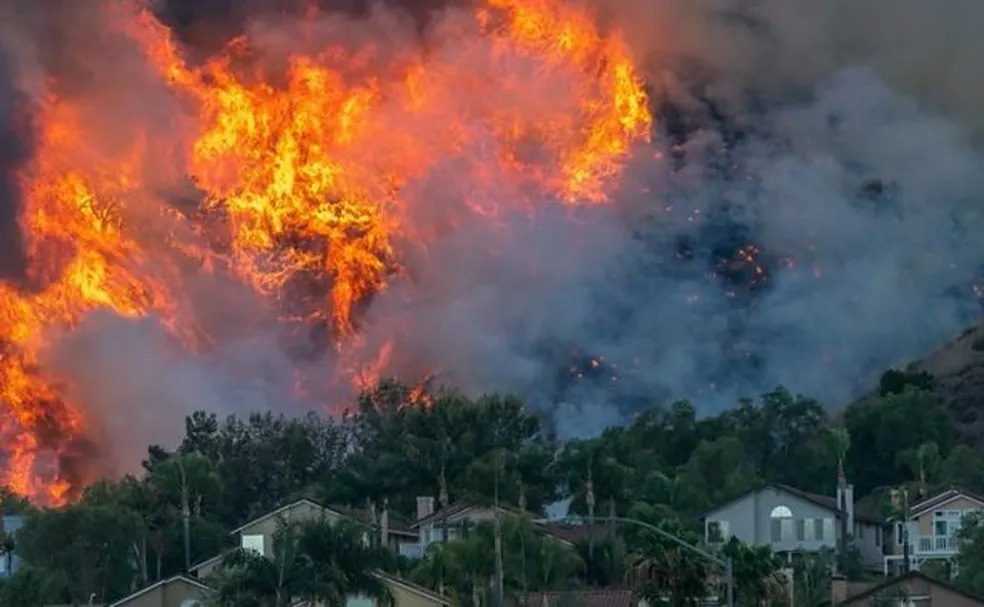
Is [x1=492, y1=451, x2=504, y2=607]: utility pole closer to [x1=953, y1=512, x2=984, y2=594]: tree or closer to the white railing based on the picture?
[x1=953, y1=512, x2=984, y2=594]: tree

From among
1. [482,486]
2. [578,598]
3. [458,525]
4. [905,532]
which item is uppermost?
[482,486]

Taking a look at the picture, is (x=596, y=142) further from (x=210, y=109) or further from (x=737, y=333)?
(x=210, y=109)

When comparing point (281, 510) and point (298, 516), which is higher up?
point (281, 510)

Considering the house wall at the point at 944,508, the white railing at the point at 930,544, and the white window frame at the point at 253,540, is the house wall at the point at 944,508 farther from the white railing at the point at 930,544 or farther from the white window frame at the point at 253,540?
the white window frame at the point at 253,540

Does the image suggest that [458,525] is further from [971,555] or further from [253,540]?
[971,555]

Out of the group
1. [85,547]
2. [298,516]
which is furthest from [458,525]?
[85,547]

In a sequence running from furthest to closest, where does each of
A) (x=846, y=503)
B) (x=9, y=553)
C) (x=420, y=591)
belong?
(x=846, y=503)
(x=9, y=553)
(x=420, y=591)

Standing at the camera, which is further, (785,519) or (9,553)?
(785,519)
